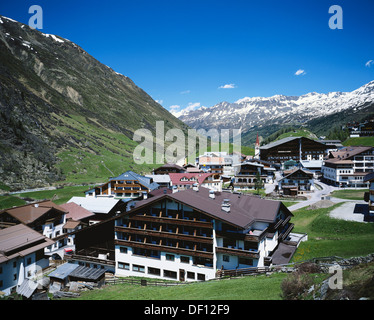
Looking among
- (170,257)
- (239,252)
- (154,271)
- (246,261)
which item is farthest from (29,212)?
(246,261)

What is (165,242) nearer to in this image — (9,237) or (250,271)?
(250,271)

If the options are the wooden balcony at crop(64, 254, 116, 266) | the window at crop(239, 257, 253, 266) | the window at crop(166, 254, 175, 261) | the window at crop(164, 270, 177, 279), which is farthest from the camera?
the wooden balcony at crop(64, 254, 116, 266)

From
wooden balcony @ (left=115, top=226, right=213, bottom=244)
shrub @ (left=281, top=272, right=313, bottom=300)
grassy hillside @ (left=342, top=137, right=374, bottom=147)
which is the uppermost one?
grassy hillside @ (left=342, top=137, right=374, bottom=147)

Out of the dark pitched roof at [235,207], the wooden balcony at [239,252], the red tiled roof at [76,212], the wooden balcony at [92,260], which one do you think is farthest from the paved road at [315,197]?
the red tiled roof at [76,212]

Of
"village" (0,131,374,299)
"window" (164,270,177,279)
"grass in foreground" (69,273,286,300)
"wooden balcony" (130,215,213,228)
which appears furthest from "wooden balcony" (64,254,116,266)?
"window" (164,270,177,279)

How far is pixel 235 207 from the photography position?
36125 mm

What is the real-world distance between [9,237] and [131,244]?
65.2ft

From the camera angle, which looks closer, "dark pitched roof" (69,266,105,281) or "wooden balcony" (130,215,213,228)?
"wooden balcony" (130,215,213,228)

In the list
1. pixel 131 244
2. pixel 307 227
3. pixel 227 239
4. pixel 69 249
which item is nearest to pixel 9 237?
pixel 69 249

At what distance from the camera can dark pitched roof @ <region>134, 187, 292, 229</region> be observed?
3175 cm

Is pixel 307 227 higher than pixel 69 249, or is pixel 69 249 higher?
pixel 307 227

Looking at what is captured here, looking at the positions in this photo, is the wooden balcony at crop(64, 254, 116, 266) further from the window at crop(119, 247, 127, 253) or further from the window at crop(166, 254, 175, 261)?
the window at crop(166, 254, 175, 261)

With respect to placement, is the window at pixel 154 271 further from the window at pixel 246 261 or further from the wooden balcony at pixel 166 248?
the window at pixel 246 261
